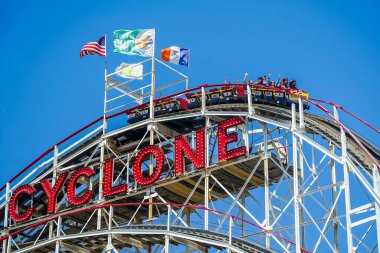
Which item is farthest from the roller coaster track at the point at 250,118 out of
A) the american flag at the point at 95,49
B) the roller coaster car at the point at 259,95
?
the american flag at the point at 95,49

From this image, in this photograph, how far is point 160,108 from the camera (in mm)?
75375

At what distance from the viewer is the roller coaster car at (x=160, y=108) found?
7444 cm

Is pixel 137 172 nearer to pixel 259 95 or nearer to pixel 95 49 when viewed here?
pixel 259 95

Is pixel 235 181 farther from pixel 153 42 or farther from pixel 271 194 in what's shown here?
pixel 153 42

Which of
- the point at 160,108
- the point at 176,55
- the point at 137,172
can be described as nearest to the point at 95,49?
the point at 176,55

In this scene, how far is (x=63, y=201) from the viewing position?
79625mm

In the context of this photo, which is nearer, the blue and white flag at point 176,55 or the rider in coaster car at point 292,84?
the rider in coaster car at point 292,84

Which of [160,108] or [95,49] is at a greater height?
[95,49]

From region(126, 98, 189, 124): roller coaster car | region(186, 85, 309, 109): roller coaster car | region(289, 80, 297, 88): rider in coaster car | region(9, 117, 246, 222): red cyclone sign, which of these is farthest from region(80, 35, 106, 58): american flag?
region(289, 80, 297, 88): rider in coaster car

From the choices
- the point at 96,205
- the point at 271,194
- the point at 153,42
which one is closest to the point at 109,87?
the point at 153,42

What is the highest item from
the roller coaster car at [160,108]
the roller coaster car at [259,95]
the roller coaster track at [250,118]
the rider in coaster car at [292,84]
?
the rider in coaster car at [292,84]

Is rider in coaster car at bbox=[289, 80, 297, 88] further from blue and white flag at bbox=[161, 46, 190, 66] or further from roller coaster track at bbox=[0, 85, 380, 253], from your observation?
blue and white flag at bbox=[161, 46, 190, 66]

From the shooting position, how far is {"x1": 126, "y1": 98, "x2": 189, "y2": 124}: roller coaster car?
74.4 m

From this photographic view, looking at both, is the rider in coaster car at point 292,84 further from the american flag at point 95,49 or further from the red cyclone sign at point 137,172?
the american flag at point 95,49
